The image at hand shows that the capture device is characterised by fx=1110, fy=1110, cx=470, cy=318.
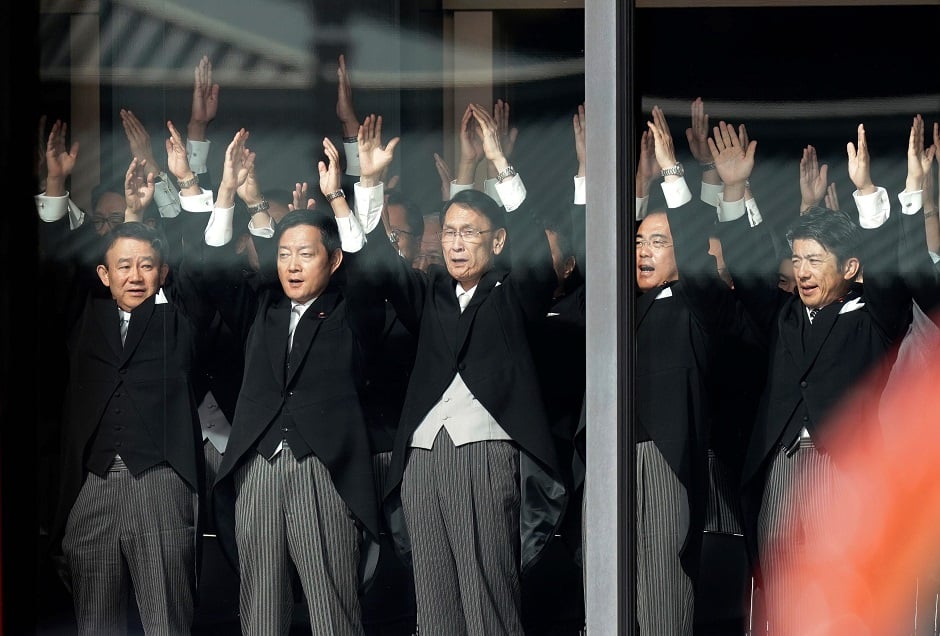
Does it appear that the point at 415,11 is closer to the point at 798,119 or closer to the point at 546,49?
the point at 546,49

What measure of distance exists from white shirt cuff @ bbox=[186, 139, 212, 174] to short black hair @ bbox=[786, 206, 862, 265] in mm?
1787

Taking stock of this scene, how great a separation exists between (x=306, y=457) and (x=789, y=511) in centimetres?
147

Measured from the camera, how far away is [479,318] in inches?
132

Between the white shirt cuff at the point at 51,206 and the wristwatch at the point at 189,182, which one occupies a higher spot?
the wristwatch at the point at 189,182

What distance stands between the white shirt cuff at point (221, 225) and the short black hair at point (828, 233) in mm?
1687

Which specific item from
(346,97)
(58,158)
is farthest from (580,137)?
(58,158)

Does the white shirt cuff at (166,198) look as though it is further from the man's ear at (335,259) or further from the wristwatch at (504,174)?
the wristwatch at (504,174)

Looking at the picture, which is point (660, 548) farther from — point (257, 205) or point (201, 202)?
point (201, 202)

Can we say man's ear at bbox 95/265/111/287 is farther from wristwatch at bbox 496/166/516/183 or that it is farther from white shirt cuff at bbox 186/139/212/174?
wristwatch at bbox 496/166/516/183

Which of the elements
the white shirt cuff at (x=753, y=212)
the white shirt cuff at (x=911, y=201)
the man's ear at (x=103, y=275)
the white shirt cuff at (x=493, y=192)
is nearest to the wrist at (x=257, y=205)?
the man's ear at (x=103, y=275)

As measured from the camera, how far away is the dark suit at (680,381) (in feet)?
10.8

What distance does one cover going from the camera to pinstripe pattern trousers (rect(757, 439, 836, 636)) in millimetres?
3318

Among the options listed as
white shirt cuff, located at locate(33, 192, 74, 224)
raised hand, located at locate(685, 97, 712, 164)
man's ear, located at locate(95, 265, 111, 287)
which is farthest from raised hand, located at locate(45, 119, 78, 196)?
raised hand, located at locate(685, 97, 712, 164)

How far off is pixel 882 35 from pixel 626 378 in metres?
1.25
